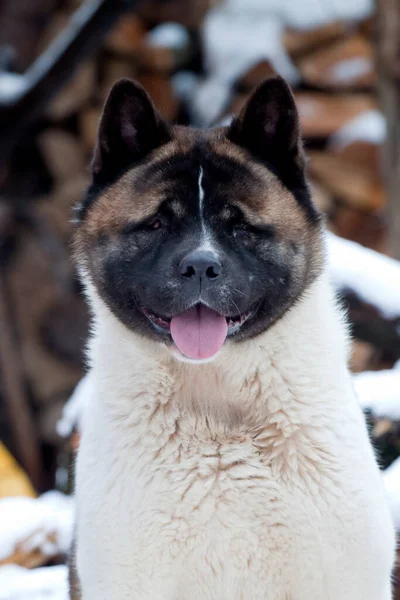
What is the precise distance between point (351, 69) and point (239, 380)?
5.43m

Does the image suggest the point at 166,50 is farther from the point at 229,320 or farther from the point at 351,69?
the point at 229,320

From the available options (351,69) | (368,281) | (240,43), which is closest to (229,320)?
(368,281)

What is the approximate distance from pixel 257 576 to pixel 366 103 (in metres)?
5.70

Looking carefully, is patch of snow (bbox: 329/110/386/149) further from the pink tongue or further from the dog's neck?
the pink tongue

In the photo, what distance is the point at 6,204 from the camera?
816 centimetres

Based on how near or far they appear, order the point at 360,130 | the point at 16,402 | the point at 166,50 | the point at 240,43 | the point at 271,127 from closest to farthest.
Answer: the point at 271,127 < the point at 360,130 < the point at 240,43 < the point at 166,50 < the point at 16,402

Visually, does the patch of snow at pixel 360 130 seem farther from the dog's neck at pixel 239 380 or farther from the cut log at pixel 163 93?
the dog's neck at pixel 239 380

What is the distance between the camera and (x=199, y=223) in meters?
2.41

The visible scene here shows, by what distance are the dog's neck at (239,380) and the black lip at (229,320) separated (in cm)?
5

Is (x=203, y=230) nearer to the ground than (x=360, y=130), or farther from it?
nearer to the ground

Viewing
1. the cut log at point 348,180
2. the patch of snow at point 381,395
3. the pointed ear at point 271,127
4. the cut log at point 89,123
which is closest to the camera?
the pointed ear at point 271,127

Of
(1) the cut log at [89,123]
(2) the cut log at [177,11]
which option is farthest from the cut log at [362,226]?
(1) the cut log at [89,123]

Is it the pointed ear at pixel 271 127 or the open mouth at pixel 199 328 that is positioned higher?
the pointed ear at pixel 271 127

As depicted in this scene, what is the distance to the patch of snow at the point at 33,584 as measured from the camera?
334cm
